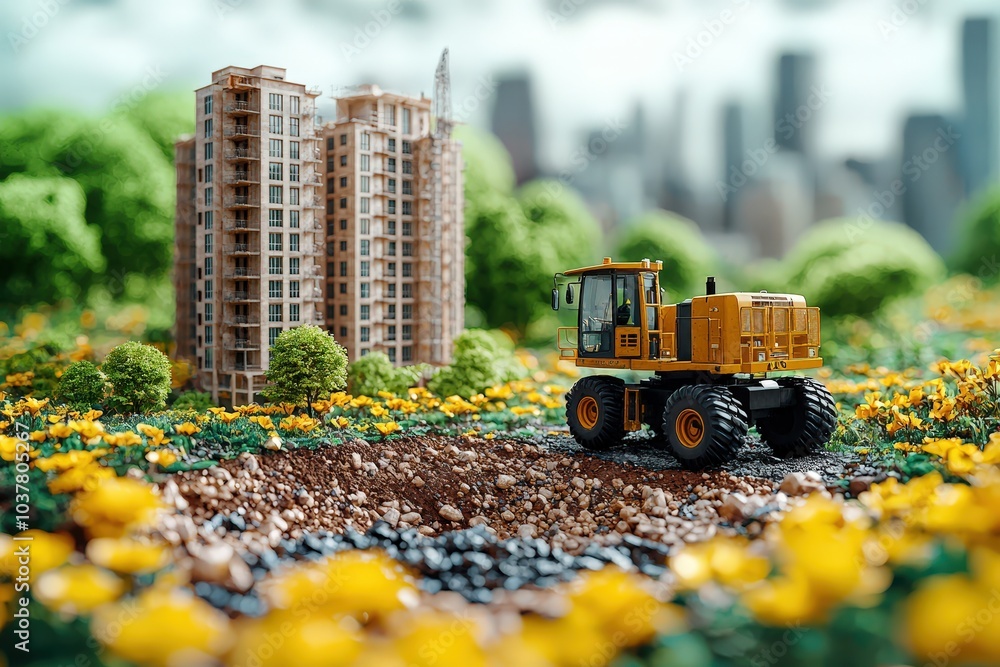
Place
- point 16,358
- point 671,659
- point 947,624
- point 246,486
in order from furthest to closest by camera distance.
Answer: point 16,358 < point 246,486 < point 671,659 < point 947,624

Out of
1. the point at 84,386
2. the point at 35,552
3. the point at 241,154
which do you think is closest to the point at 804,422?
the point at 35,552

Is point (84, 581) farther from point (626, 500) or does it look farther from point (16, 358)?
point (16, 358)

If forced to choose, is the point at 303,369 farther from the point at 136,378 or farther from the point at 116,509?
the point at 116,509

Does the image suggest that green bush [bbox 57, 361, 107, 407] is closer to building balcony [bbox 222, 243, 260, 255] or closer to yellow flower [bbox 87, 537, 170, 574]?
building balcony [bbox 222, 243, 260, 255]

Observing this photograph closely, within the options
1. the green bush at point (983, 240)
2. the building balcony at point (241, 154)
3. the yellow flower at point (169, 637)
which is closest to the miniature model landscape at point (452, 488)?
the yellow flower at point (169, 637)

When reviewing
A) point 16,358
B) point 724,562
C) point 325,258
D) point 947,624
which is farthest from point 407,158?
point 947,624

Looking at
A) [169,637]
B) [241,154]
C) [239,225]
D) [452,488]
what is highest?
[241,154]

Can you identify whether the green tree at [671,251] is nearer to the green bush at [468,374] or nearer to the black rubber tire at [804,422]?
the green bush at [468,374]
